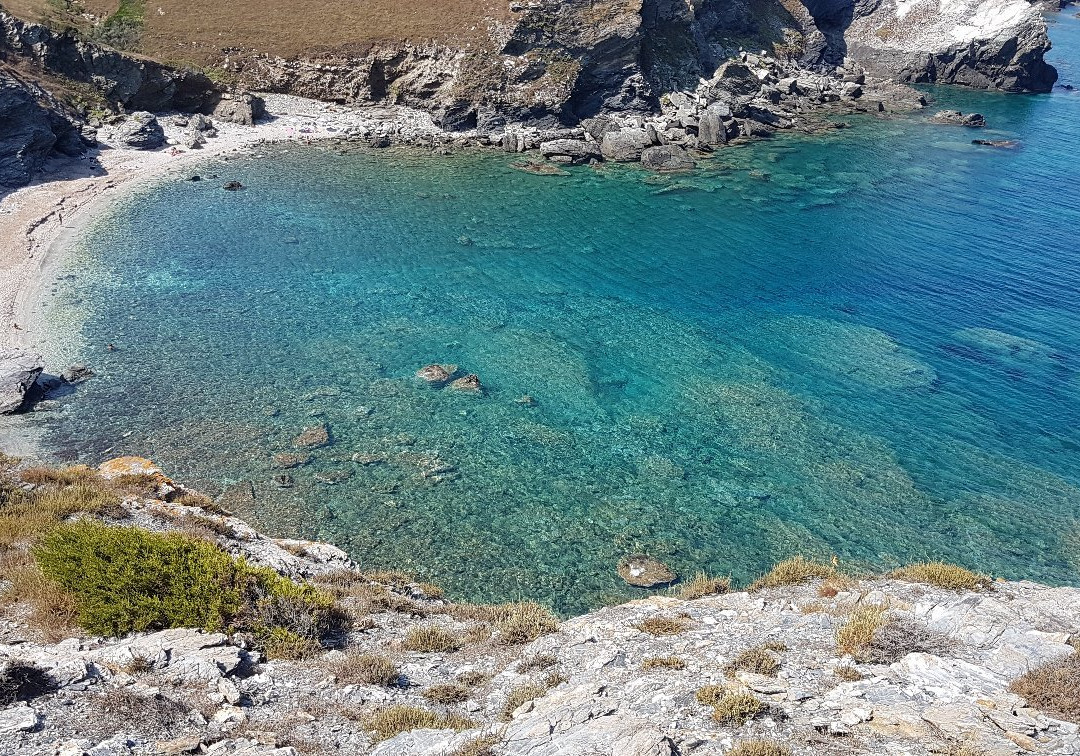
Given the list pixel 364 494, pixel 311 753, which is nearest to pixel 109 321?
pixel 364 494

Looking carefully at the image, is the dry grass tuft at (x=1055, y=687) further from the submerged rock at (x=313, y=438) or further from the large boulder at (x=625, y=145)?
the large boulder at (x=625, y=145)

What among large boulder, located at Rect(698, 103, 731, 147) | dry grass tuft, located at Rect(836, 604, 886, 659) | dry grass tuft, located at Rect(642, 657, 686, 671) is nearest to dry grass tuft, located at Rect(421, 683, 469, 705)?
dry grass tuft, located at Rect(642, 657, 686, 671)

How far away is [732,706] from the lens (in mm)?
12836

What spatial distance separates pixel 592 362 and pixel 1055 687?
1069 inches

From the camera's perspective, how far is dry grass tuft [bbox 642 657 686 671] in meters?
15.4

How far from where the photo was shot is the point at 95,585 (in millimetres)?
15477

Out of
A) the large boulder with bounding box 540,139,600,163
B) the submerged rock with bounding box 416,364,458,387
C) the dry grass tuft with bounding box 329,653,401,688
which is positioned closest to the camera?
the dry grass tuft with bounding box 329,653,401,688

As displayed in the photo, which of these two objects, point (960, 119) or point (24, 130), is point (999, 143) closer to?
point (960, 119)

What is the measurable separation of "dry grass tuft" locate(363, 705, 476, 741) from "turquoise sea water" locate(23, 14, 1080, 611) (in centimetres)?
1042

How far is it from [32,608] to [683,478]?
22.6 metres

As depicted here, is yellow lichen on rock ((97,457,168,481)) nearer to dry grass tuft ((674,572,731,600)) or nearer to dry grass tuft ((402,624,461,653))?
dry grass tuft ((402,624,461,653))

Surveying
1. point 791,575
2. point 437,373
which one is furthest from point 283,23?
point 791,575

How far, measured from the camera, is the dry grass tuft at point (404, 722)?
43.2 ft

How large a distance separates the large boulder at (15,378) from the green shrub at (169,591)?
711 inches
